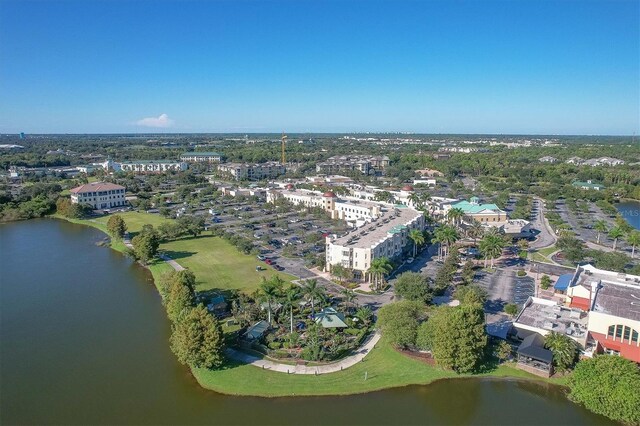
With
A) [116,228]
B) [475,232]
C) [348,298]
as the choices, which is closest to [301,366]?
[348,298]

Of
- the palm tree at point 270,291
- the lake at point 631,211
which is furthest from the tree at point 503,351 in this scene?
the lake at point 631,211

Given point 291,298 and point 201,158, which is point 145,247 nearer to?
point 291,298

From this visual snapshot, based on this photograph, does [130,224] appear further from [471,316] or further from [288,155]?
[288,155]

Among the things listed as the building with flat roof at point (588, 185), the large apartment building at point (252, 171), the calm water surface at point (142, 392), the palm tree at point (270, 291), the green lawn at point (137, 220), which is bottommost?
the calm water surface at point (142, 392)

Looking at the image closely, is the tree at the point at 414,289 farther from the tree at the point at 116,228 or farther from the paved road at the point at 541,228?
the tree at the point at 116,228

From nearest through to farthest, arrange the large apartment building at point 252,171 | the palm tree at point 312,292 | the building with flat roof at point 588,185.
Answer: the palm tree at point 312,292 → the building with flat roof at point 588,185 → the large apartment building at point 252,171

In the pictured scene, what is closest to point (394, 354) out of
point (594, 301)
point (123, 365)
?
point (594, 301)
